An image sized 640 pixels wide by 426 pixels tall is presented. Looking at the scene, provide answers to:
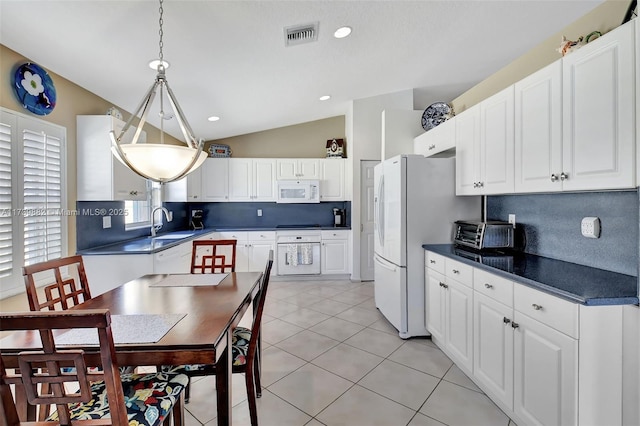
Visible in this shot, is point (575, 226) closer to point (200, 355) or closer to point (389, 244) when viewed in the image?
point (389, 244)

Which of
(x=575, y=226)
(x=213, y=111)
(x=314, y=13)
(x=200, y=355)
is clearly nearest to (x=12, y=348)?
(x=200, y=355)

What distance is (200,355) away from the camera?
118cm

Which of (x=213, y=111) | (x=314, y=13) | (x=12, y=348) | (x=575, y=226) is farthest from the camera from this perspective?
(x=213, y=111)

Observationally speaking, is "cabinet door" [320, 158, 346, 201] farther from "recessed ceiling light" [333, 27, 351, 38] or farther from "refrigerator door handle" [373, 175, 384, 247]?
"recessed ceiling light" [333, 27, 351, 38]

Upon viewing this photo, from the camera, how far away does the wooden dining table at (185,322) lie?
1159mm

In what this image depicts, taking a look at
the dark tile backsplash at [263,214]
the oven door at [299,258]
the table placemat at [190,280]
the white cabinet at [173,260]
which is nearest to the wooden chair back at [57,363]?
the table placemat at [190,280]

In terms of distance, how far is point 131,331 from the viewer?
4.19ft

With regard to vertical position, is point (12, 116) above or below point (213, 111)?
below

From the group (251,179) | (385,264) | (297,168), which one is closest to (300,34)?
(385,264)

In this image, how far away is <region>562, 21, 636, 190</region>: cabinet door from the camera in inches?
52.4

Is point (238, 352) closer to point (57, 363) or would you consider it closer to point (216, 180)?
point (57, 363)

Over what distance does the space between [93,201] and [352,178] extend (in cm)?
340

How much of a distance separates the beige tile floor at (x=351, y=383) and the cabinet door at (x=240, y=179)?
102 inches

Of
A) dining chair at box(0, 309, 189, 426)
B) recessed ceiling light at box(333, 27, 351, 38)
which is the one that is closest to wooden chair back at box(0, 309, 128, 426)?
dining chair at box(0, 309, 189, 426)
